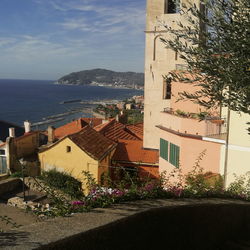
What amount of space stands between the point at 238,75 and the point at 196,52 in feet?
3.76

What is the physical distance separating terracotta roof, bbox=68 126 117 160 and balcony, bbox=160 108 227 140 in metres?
6.55

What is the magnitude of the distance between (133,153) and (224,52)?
17.8 meters

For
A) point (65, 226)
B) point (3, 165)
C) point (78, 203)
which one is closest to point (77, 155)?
point (3, 165)

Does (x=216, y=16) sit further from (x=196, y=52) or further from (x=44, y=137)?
(x=44, y=137)

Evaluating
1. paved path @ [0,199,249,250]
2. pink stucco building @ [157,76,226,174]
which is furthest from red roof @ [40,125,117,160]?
paved path @ [0,199,249,250]

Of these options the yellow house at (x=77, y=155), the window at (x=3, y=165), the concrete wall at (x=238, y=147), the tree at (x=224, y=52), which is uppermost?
the tree at (x=224, y=52)

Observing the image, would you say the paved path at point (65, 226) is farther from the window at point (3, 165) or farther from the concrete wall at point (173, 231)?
the window at point (3, 165)

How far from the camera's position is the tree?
198 inches

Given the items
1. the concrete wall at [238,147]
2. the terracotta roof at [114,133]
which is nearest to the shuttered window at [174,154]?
the concrete wall at [238,147]

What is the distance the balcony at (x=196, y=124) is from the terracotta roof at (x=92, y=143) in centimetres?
655

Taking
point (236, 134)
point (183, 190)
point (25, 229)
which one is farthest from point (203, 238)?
point (236, 134)

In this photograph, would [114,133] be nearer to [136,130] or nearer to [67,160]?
[136,130]

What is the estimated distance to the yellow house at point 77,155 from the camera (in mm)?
19125

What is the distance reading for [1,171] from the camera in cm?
2078
